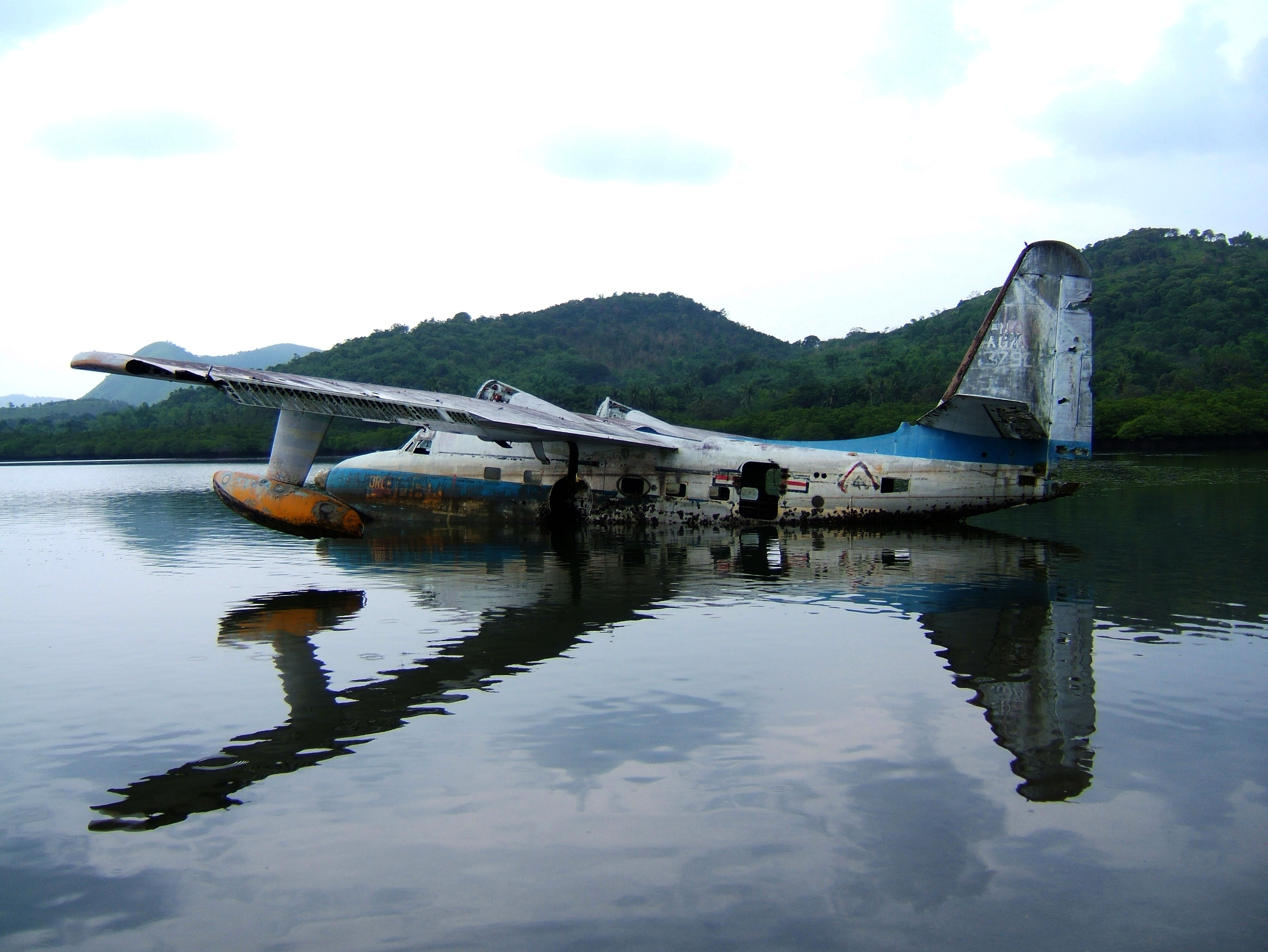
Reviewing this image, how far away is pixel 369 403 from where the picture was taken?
56.2 ft

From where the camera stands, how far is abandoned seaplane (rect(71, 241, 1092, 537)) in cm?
1716

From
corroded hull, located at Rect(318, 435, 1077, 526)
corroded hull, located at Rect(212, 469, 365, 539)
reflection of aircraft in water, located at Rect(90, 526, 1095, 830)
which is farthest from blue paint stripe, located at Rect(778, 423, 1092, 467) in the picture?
corroded hull, located at Rect(212, 469, 365, 539)

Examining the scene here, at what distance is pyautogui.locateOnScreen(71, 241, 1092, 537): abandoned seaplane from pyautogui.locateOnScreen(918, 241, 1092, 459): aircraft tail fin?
3cm

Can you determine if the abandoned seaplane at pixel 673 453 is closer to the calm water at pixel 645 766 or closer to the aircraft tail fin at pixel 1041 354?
the aircraft tail fin at pixel 1041 354

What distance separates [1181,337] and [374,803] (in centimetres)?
11288

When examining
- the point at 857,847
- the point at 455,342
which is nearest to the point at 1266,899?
the point at 857,847

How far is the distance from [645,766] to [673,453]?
1573cm

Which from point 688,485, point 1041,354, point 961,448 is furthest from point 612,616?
point 1041,354

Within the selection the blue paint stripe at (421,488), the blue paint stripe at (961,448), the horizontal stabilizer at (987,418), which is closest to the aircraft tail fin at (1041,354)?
the horizontal stabilizer at (987,418)

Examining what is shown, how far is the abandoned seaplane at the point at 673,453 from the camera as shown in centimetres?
1716

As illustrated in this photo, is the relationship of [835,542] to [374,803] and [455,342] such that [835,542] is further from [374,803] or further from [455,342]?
[455,342]

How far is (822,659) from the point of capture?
9844 mm

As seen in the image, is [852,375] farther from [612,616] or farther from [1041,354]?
[612,616]

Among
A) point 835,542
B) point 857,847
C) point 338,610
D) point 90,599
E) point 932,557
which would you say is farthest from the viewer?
point 835,542
